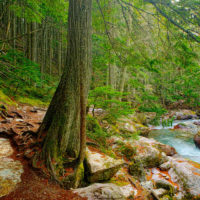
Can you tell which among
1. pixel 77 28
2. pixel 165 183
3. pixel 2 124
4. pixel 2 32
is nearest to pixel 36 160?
pixel 2 124

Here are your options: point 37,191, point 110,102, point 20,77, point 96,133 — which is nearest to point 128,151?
point 96,133

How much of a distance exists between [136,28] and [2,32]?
426 inches

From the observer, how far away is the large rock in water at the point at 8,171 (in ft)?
7.39

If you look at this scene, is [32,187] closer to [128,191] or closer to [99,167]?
[99,167]

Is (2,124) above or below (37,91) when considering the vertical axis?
below

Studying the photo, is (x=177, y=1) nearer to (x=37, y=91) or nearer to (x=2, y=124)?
(x=2, y=124)

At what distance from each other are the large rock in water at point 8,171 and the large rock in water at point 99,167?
1399 mm

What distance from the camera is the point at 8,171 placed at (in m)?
2.67

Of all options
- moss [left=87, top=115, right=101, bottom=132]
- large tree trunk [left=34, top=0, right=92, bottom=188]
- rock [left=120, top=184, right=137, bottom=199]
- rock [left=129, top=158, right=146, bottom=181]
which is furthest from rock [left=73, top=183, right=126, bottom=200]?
moss [left=87, top=115, right=101, bottom=132]

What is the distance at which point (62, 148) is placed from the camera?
310 cm

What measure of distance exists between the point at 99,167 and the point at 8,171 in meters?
1.86

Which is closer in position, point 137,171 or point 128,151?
Answer: point 137,171

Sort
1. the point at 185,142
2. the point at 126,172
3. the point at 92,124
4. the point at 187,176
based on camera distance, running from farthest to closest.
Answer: the point at 185,142
the point at 92,124
the point at 187,176
the point at 126,172

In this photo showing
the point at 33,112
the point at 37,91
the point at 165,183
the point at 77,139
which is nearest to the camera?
the point at 77,139
